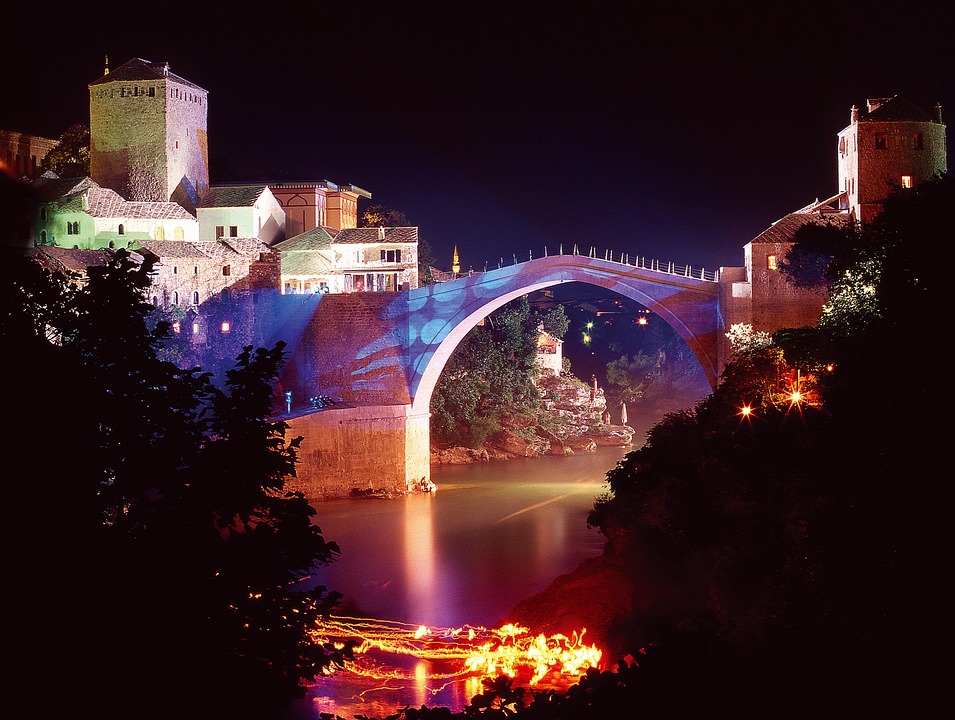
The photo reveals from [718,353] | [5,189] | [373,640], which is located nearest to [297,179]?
[718,353]

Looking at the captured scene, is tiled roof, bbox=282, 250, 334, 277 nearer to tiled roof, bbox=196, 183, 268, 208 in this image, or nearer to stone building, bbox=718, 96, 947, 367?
tiled roof, bbox=196, 183, 268, 208

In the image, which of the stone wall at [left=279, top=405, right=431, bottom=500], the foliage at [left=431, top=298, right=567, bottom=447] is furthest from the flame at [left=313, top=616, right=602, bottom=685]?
the foliage at [left=431, top=298, right=567, bottom=447]

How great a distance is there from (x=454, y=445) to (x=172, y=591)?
2414 centimetres

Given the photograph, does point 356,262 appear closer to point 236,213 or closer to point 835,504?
point 236,213

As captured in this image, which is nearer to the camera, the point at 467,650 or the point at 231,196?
the point at 467,650

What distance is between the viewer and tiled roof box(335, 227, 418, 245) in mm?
26766

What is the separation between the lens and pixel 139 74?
28.2m

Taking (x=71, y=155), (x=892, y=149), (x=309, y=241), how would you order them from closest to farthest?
(x=892, y=149)
(x=309, y=241)
(x=71, y=155)

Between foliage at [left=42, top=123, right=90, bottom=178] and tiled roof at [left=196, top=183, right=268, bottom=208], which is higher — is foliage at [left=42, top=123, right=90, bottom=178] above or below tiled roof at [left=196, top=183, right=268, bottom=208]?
above

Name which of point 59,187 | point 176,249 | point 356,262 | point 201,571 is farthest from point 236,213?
point 201,571

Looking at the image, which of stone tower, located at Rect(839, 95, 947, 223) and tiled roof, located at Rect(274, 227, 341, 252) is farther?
tiled roof, located at Rect(274, 227, 341, 252)

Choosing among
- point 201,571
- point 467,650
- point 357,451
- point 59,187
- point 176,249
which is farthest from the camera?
point 59,187

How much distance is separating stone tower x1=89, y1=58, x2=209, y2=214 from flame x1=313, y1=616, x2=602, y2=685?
16525mm

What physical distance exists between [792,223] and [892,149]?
6.72 feet
